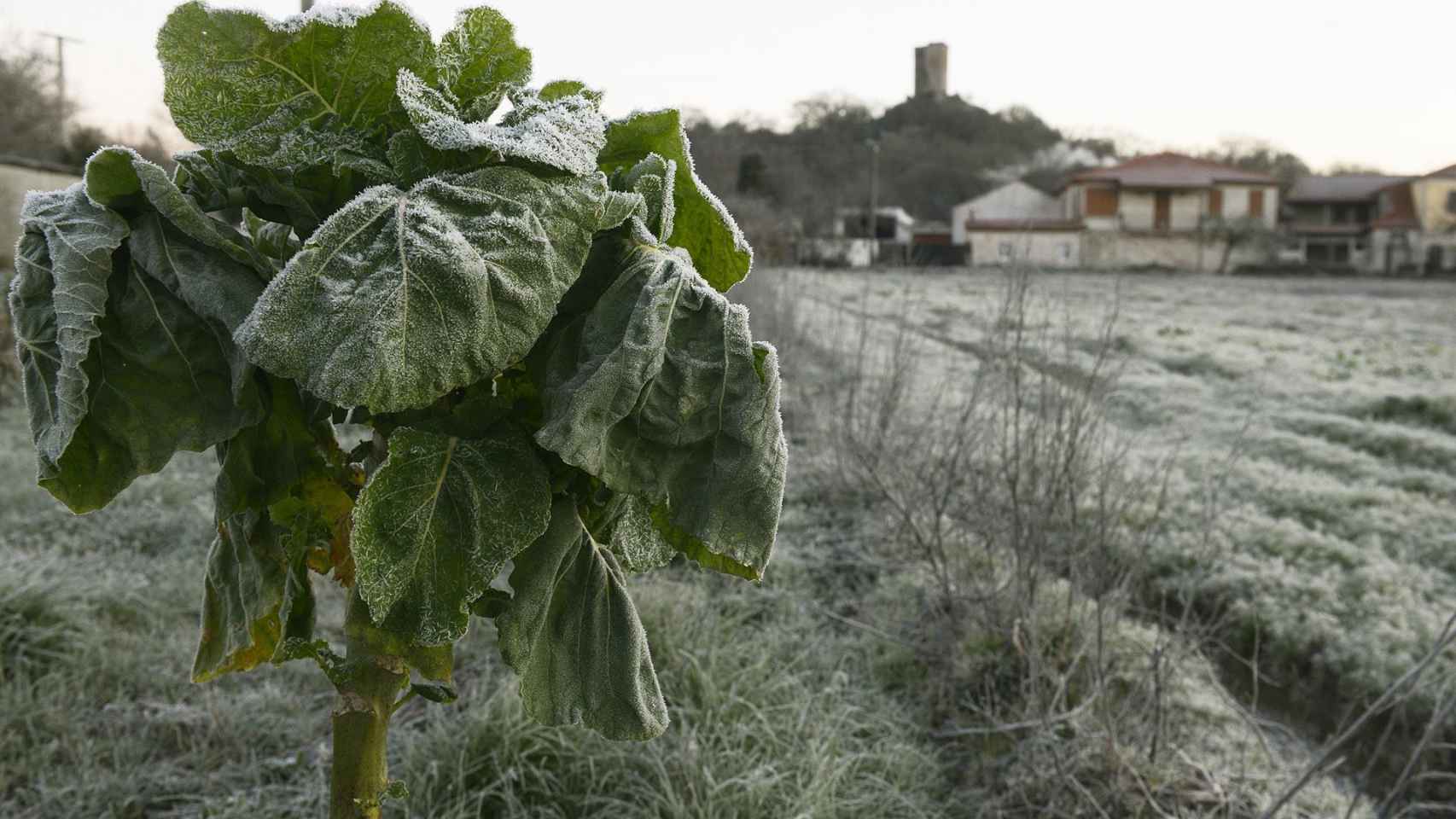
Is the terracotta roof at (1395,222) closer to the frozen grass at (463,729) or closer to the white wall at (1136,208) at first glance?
the white wall at (1136,208)

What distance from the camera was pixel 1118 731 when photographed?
350 cm

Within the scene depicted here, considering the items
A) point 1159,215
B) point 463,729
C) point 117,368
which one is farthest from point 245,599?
point 1159,215

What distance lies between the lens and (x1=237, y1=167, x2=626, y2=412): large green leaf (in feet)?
3.00

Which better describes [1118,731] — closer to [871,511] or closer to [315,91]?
[871,511]

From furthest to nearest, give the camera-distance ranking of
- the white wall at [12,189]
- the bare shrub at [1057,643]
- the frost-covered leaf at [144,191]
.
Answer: the white wall at [12,189] → the bare shrub at [1057,643] → the frost-covered leaf at [144,191]

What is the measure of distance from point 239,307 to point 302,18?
299 millimetres

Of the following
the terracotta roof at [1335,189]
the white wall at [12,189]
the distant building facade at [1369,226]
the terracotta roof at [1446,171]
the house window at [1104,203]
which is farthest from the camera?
the house window at [1104,203]

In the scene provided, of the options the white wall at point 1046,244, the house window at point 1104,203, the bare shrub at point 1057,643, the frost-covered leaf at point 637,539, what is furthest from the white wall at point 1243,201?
the frost-covered leaf at point 637,539

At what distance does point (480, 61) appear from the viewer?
1160mm

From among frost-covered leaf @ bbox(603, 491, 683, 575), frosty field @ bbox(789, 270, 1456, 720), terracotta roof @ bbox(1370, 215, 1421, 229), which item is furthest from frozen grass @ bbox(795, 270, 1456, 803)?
terracotta roof @ bbox(1370, 215, 1421, 229)

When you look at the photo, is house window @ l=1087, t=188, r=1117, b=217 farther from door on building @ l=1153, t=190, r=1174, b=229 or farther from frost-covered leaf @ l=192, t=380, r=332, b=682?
frost-covered leaf @ l=192, t=380, r=332, b=682

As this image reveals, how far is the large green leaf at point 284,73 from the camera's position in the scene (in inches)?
41.4

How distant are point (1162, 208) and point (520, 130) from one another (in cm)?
4751

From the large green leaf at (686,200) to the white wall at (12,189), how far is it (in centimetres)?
1076
